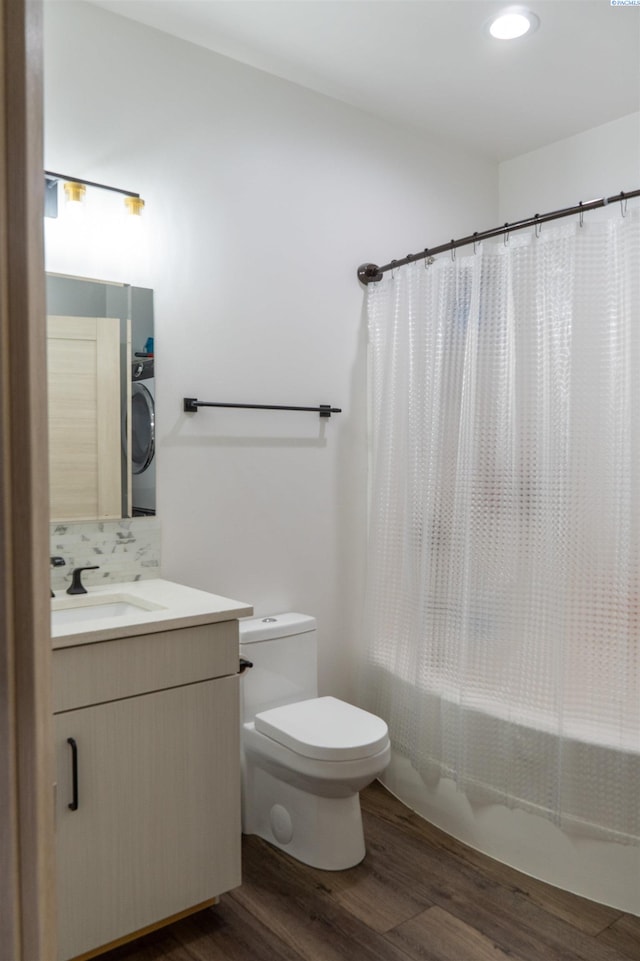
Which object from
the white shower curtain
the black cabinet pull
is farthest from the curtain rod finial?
the black cabinet pull

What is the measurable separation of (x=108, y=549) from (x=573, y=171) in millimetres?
2507

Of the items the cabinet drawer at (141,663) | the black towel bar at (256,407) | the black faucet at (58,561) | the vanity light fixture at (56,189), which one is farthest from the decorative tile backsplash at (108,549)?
the vanity light fixture at (56,189)

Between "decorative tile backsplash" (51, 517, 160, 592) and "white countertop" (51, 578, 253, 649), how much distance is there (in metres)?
0.04

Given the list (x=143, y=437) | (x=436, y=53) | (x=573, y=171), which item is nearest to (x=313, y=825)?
(x=143, y=437)

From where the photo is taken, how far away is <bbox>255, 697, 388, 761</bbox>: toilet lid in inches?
82.8

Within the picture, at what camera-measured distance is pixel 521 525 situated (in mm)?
2244

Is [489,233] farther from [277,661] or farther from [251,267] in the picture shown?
[277,661]

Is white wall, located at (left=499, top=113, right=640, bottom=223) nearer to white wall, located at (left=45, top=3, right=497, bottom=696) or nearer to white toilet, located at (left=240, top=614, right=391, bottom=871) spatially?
white wall, located at (left=45, top=3, right=497, bottom=696)

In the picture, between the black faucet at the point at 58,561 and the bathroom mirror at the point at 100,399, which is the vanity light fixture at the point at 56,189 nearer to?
the bathroom mirror at the point at 100,399

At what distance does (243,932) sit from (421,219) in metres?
2.70

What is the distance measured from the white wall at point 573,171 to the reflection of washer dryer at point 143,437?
2.00 metres

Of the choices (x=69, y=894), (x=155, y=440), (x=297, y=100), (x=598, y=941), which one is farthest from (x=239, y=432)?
(x=598, y=941)

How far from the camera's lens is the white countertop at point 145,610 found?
168 cm

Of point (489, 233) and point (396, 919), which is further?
point (489, 233)
